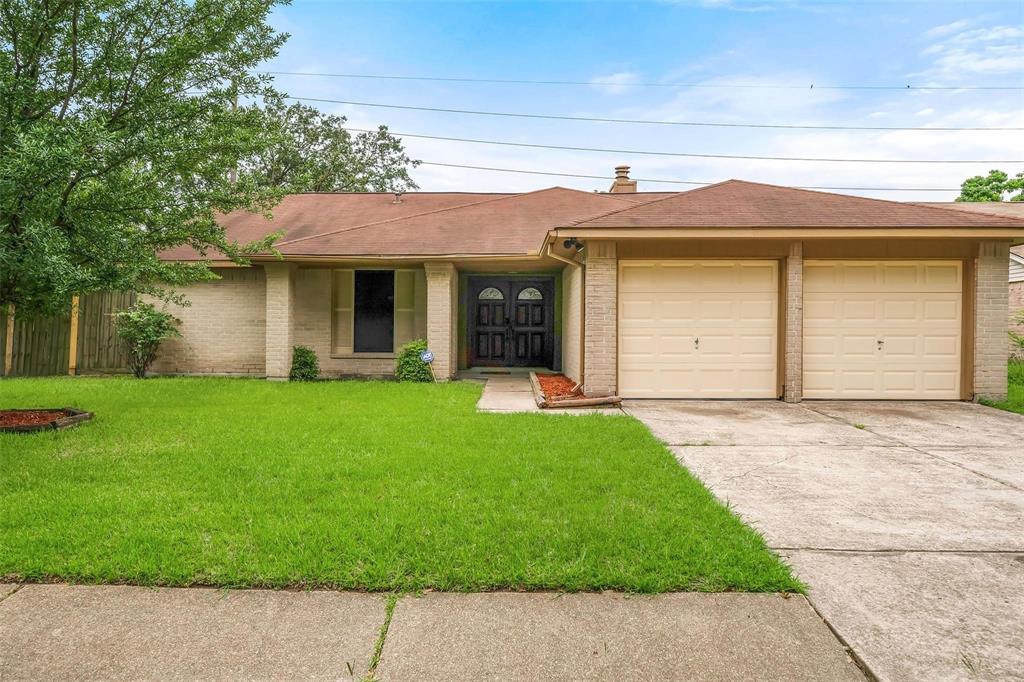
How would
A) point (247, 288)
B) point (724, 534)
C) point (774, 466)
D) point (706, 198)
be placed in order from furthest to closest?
1. point (247, 288)
2. point (706, 198)
3. point (774, 466)
4. point (724, 534)

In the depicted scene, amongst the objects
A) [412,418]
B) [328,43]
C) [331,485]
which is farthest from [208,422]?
[328,43]

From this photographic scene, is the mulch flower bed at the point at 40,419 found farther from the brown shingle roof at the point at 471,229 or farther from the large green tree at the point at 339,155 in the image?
the large green tree at the point at 339,155

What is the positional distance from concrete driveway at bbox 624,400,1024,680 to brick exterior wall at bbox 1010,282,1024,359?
9.02 metres

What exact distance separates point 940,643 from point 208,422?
6.88 meters

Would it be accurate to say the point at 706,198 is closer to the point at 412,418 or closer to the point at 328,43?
the point at 412,418

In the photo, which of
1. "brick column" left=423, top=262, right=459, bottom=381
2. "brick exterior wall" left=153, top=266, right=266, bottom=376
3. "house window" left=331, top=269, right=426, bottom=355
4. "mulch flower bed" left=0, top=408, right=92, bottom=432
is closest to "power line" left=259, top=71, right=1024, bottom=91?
"house window" left=331, top=269, right=426, bottom=355

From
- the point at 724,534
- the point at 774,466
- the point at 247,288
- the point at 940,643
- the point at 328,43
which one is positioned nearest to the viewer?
the point at 940,643

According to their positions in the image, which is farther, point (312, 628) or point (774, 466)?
point (774, 466)

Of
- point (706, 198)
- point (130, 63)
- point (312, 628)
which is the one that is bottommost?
point (312, 628)

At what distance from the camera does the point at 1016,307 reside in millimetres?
15031

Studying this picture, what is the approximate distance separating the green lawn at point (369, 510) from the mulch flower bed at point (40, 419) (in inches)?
7.6

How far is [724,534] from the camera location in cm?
325

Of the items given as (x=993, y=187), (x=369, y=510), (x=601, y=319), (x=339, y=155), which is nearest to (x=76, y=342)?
(x=601, y=319)

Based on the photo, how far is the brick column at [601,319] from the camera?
8727 millimetres
